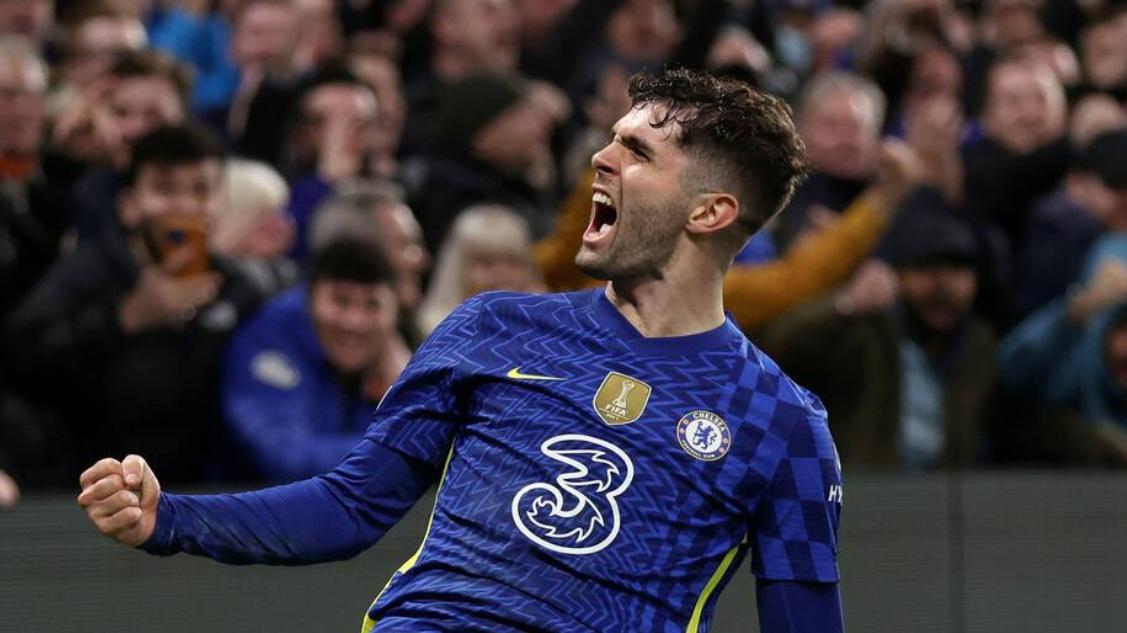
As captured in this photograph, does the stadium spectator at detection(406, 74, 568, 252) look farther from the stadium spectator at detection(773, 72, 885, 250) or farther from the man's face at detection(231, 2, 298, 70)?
the stadium spectator at detection(773, 72, 885, 250)

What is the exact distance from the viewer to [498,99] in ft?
24.5

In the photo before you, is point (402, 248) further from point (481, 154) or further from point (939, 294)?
point (939, 294)

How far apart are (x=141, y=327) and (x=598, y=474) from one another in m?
2.86

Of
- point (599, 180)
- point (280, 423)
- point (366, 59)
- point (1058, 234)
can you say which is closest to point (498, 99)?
point (366, 59)

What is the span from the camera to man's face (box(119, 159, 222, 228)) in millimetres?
6289

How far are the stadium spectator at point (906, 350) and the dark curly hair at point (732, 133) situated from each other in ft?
10.0

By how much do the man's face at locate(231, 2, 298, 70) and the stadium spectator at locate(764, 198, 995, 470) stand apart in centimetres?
266

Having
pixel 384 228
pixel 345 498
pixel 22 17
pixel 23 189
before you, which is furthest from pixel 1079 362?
pixel 345 498

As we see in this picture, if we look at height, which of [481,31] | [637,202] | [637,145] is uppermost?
[481,31]

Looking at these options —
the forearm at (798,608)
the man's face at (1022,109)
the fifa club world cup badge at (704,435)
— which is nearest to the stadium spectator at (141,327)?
the fifa club world cup badge at (704,435)

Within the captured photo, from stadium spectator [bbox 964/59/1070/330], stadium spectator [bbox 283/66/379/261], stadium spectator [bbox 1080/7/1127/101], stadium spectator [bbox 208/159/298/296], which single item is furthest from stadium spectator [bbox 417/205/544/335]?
stadium spectator [bbox 1080/7/1127/101]

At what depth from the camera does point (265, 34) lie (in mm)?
8367

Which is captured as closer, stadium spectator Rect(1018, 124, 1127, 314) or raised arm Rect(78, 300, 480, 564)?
raised arm Rect(78, 300, 480, 564)

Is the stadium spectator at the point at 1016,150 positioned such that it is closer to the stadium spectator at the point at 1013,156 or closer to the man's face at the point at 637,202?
the stadium spectator at the point at 1013,156
